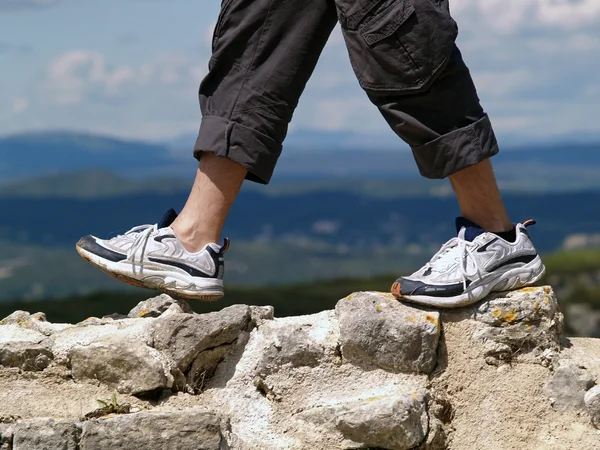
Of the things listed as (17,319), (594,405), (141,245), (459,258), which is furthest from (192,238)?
(594,405)

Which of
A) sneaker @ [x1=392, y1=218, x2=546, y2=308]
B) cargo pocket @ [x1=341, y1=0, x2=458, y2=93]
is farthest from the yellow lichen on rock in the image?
cargo pocket @ [x1=341, y1=0, x2=458, y2=93]

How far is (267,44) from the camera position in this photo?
491cm

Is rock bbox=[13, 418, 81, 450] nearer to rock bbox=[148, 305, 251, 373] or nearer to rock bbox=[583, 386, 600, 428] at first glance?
rock bbox=[148, 305, 251, 373]

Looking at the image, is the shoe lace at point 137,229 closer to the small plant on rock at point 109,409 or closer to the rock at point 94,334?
the rock at point 94,334

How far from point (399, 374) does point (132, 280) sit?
5.22ft

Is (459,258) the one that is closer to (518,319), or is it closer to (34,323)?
(518,319)

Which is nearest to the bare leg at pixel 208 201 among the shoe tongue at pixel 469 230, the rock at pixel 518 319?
the shoe tongue at pixel 469 230

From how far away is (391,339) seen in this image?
16.5ft

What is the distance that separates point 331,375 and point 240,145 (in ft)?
4.47

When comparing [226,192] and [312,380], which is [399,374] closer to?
[312,380]

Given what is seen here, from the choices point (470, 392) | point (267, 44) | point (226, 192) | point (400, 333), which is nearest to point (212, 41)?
point (267, 44)

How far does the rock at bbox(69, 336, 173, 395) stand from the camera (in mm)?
4879

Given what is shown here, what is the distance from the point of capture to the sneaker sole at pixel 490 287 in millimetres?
5070

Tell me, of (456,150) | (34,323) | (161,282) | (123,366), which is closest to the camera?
(456,150)
